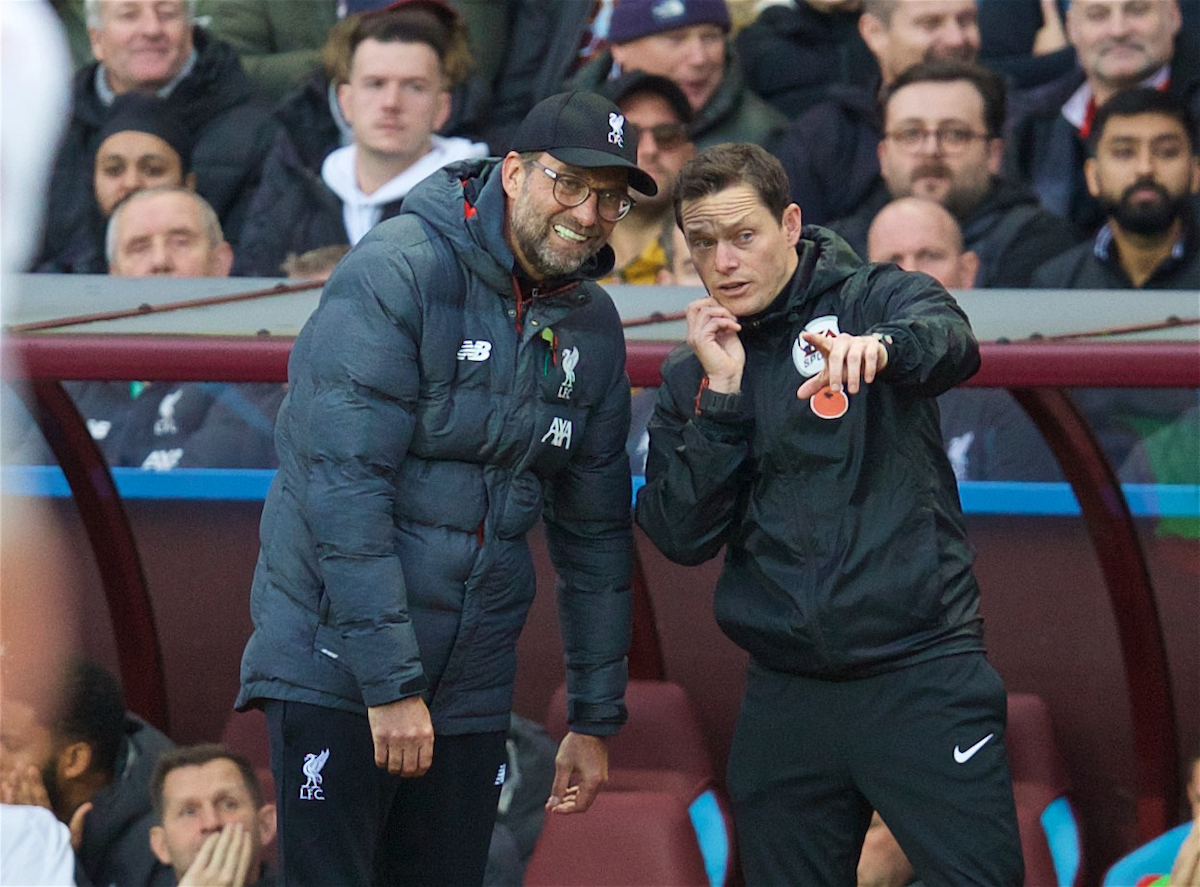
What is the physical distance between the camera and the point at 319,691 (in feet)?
11.0

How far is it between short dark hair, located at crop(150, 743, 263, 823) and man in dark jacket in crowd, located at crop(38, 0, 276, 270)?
2.33 metres

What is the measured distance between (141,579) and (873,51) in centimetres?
295

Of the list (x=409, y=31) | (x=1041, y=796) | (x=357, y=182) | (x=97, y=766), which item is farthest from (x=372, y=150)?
(x=1041, y=796)

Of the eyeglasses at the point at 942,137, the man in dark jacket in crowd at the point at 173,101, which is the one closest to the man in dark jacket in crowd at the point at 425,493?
the eyeglasses at the point at 942,137

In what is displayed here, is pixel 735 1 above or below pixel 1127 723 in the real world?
above

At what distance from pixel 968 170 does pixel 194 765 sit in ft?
9.50

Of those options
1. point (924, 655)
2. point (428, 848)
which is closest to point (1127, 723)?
point (924, 655)

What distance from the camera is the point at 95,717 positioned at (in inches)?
202

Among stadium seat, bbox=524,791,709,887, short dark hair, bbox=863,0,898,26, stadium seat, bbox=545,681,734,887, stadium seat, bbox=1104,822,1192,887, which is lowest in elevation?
stadium seat, bbox=1104,822,1192,887

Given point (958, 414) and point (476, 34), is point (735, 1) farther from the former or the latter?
point (958, 414)

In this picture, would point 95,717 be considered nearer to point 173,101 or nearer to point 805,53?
point 173,101

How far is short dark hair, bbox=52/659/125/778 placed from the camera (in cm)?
511

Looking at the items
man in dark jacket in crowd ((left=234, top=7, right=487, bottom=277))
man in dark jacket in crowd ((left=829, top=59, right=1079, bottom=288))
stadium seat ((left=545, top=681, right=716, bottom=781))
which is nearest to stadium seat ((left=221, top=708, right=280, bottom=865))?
stadium seat ((left=545, top=681, right=716, bottom=781))

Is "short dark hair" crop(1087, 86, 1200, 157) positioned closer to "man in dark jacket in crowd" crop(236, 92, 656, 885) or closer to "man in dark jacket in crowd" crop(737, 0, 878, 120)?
"man in dark jacket in crowd" crop(737, 0, 878, 120)
